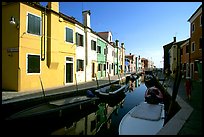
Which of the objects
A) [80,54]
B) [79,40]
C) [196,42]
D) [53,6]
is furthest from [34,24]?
[196,42]

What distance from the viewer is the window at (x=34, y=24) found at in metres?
13.3

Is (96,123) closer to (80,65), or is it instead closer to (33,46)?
(33,46)

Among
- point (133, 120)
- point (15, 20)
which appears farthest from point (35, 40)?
point (133, 120)

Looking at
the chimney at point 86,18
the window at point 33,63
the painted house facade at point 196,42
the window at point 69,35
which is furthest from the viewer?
the chimney at point 86,18

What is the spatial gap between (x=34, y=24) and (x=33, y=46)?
6.06 ft

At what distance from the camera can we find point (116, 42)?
43.0 m

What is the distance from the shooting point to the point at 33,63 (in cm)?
1367

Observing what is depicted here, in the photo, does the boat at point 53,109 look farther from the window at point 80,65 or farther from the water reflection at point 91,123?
the window at point 80,65

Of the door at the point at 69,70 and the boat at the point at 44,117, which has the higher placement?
the door at the point at 69,70

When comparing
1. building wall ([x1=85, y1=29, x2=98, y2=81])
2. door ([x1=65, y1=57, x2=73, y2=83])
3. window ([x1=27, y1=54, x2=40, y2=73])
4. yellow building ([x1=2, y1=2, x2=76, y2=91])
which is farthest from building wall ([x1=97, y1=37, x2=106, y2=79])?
window ([x1=27, y1=54, x2=40, y2=73])

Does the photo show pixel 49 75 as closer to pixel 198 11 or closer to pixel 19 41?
pixel 19 41

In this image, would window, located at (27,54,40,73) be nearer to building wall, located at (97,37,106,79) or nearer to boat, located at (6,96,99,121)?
boat, located at (6,96,99,121)

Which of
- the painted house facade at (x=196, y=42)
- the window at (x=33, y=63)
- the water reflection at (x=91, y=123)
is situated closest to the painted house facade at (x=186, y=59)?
the painted house facade at (x=196, y=42)

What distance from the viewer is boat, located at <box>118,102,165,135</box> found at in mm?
6572
